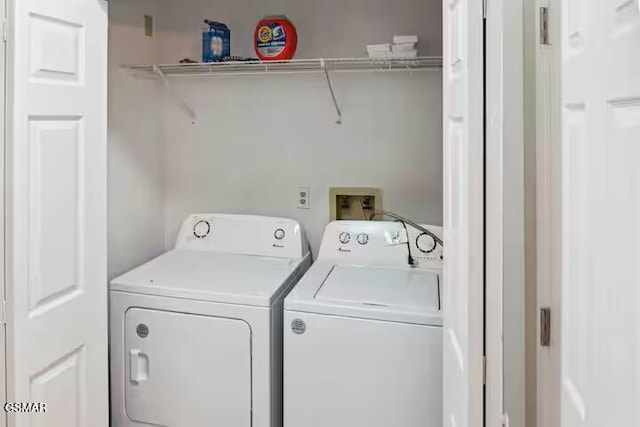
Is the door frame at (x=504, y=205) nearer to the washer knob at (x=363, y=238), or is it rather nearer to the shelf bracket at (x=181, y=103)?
the washer knob at (x=363, y=238)

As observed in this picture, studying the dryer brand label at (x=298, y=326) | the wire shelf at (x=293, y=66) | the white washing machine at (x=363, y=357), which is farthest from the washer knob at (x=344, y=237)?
the wire shelf at (x=293, y=66)

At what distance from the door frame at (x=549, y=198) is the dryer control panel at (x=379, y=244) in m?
1.22

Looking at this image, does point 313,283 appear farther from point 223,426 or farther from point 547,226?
point 547,226

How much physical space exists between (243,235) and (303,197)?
350 millimetres

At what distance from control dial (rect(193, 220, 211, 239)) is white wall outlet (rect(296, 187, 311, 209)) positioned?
1.51 feet

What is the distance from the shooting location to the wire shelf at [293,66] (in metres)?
2.32

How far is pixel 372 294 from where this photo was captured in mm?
2031

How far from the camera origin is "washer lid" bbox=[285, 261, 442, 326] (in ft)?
6.21
